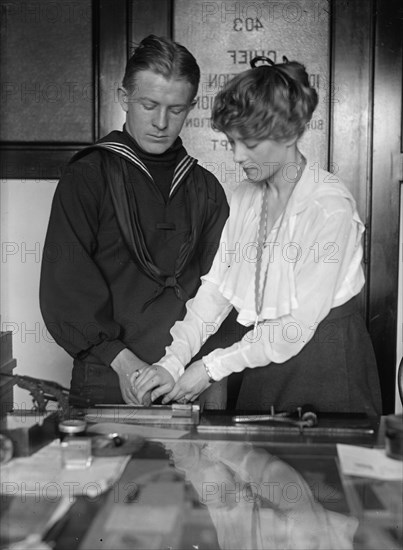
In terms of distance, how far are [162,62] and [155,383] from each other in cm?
117

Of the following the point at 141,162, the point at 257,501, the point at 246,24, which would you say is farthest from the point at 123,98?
the point at 257,501

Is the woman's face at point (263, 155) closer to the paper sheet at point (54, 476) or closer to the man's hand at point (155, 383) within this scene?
the man's hand at point (155, 383)

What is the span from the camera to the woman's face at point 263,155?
247 cm

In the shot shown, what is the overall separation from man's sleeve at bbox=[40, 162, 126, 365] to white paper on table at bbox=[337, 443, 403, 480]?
3.62 feet

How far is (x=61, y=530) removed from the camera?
52.9 inches

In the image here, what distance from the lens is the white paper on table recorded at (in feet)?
5.37

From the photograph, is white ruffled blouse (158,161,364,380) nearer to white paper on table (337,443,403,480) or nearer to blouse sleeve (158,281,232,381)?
blouse sleeve (158,281,232,381)

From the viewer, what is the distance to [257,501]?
1505 mm

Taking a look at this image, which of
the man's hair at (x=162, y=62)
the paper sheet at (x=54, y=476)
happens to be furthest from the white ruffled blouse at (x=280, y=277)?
the paper sheet at (x=54, y=476)

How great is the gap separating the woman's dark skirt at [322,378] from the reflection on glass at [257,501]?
691 millimetres

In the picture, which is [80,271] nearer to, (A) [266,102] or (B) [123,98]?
(B) [123,98]

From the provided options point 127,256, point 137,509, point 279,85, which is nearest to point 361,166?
point 279,85

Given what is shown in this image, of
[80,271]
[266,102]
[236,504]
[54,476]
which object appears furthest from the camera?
[80,271]

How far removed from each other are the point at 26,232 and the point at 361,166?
4.27 ft
